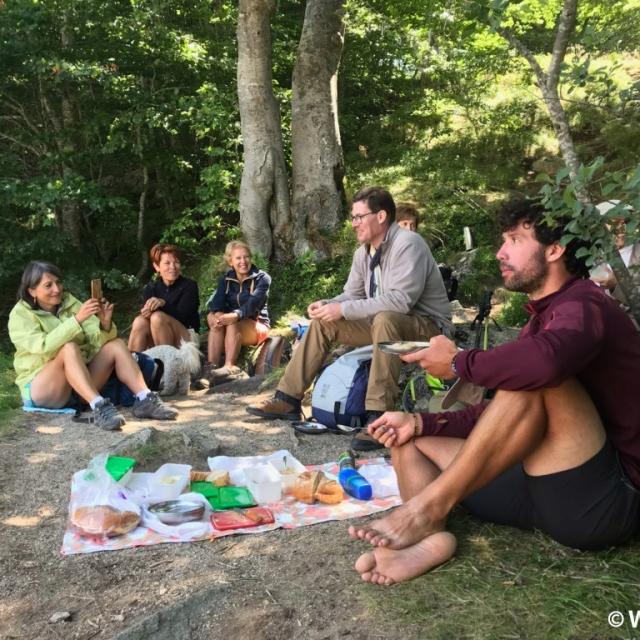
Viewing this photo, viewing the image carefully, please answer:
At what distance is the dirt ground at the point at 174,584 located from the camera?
2.19 meters

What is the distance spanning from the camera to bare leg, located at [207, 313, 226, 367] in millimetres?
6871

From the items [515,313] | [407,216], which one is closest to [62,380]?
[407,216]

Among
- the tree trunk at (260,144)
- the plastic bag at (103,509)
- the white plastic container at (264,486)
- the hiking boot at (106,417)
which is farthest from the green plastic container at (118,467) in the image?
the tree trunk at (260,144)

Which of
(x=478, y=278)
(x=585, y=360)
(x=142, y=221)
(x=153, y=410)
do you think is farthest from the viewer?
(x=142, y=221)

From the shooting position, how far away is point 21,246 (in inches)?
351

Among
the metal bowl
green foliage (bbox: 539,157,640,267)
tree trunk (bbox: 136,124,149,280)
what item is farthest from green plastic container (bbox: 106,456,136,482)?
tree trunk (bbox: 136,124,149,280)

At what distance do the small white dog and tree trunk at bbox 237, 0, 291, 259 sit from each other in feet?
10.3

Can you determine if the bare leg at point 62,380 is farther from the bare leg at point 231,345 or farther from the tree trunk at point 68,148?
the tree trunk at point 68,148

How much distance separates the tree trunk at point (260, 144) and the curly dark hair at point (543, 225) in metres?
6.67

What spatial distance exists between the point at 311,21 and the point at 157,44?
2.18 metres

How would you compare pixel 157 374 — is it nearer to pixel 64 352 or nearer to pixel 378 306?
pixel 64 352

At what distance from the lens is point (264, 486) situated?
330 cm

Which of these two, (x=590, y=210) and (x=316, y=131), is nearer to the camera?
(x=590, y=210)

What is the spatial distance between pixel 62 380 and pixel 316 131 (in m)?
5.55
